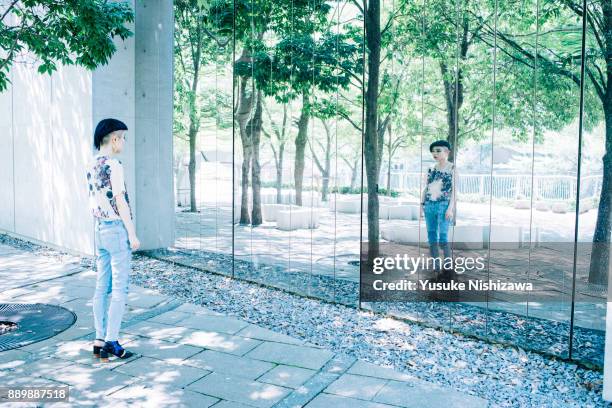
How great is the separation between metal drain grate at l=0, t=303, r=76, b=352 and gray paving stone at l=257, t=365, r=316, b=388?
202cm

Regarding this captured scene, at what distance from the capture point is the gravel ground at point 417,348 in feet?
11.1

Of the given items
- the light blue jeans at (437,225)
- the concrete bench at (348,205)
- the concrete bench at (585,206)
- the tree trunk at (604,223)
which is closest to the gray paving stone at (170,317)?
the concrete bench at (348,205)

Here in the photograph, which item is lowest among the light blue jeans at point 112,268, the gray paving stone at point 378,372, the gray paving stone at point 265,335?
the gray paving stone at point 378,372

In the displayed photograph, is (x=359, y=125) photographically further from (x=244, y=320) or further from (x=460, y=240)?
(x=244, y=320)

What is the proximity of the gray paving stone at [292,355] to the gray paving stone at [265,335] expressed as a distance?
11 centimetres

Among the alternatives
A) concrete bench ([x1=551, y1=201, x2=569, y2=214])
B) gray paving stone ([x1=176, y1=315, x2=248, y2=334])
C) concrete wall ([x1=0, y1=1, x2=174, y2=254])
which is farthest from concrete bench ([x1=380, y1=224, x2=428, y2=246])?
concrete wall ([x1=0, y1=1, x2=174, y2=254])

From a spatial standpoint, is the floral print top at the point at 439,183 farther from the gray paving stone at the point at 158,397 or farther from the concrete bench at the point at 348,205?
the gray paving stone at the point at 158,397

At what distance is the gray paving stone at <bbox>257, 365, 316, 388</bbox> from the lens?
11.3ft

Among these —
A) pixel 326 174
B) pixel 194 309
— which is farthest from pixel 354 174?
pixel 194 309

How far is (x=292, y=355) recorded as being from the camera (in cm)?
395

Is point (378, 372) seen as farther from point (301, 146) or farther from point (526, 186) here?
point (301, 146)

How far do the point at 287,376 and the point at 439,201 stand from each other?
7.49ft

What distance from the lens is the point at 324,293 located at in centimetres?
573

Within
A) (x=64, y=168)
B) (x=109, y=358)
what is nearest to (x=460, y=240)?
(x=109, y=358)
